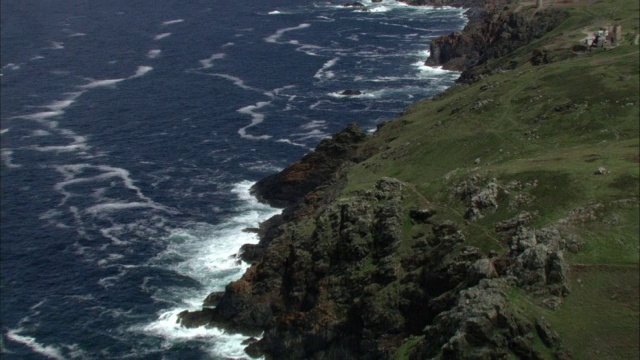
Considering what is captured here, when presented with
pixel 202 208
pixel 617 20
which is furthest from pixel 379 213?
pixel 617 20

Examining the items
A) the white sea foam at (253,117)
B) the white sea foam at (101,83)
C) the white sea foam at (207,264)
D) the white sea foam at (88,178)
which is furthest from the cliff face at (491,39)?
the white sea foam at (101,83)

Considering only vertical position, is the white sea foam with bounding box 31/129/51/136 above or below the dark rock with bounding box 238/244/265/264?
above

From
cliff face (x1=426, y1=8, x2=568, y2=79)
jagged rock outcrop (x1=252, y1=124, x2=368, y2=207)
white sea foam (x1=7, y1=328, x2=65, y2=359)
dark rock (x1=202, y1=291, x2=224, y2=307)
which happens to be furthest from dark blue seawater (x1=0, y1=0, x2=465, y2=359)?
cliff face (x1=426, y1=8, x2=568, y2=79)

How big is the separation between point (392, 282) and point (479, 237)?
10140 millimetres

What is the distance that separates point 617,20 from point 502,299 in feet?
297

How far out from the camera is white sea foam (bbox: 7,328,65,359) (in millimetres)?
87481

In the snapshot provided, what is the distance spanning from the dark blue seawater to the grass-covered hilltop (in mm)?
8064

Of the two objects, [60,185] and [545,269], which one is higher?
[545,269]

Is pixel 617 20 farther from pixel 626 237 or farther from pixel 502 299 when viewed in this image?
pixel 502 299

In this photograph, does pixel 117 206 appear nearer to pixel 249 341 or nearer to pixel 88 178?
pixel 88 178

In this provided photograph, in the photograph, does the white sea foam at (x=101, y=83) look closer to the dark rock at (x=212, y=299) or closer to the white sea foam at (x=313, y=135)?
the white sea foam at (x=313, y=135)

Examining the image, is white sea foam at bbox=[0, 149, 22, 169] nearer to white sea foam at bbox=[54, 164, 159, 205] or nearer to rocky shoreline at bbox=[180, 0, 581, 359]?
white sea foam at bbox=[54, 164, 159, 205]

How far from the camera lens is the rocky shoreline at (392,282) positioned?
185 ft

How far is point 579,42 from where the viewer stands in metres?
123
